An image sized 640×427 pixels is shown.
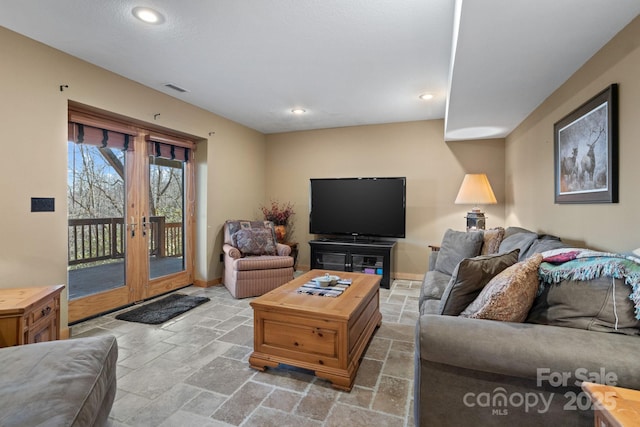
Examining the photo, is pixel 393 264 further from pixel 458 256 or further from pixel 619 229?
pixel 619 229

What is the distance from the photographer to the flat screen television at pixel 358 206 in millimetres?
4582

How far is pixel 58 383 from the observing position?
1163mm

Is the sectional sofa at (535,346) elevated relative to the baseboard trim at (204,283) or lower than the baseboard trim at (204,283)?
elevated

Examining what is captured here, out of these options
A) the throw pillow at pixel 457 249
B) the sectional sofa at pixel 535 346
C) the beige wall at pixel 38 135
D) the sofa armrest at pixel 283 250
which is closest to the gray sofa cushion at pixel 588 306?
the sectional sofa at pixel 535 346

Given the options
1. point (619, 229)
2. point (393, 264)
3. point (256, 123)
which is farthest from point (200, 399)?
point (256, 123)

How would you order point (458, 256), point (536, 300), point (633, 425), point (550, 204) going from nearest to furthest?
point (633, 425)
point (536, 300)
point (550, 204)
point (458, 256)

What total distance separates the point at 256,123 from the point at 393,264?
323 centimetres

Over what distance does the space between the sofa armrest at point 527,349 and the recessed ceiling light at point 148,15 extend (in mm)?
2619

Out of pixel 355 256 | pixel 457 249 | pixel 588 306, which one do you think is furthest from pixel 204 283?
pixel 588 306

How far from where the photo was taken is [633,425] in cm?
75

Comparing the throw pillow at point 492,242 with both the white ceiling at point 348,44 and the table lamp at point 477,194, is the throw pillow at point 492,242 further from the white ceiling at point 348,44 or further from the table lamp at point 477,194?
the white ceiling at point 348,44

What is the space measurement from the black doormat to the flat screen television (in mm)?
2210

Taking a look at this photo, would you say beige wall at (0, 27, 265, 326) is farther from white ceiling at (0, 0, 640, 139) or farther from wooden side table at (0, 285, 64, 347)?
wooden side table at (0, 285, 64, 347)

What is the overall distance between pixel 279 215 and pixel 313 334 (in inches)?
134
